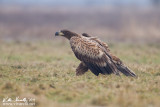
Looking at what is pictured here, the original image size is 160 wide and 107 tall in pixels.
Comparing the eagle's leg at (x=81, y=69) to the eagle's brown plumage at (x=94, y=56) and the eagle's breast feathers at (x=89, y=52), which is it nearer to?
the eagle's brown plumage at (x=94, y=56)

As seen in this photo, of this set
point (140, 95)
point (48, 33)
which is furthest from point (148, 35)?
point (140, 95)

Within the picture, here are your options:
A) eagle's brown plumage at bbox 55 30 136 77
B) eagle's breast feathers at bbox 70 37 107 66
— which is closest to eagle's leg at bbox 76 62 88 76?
eagle's brown plumage at bbox 55 30 136 77

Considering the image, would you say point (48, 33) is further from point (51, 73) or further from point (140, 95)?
point (140, 95)

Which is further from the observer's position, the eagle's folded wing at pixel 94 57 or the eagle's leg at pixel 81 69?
the eagle's leg at pixel 81 69

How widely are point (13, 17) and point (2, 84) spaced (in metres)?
42.9

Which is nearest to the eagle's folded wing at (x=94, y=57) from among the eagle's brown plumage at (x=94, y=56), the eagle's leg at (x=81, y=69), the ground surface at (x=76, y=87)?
the eagle's brown plumage at (x=94, y=56)

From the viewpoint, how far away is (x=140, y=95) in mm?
8766

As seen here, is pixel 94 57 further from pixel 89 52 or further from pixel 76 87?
pixel 76 87

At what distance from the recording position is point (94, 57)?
11.0 metres

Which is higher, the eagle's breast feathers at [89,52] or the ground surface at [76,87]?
the eagle's breast feathers at [89,52]

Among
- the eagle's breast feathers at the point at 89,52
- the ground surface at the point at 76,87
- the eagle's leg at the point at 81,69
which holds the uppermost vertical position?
the eagle's breast feathers at the point at 89,52

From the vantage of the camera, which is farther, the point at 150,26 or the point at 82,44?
the point at 150,26

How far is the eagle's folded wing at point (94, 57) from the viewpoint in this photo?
1094 cm

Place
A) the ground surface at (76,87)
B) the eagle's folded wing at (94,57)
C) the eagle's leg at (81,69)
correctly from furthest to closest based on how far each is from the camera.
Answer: the eagle's leg at (81,69) < the eagle's folded wing at (94,57) < the ground surface at (76,87)
